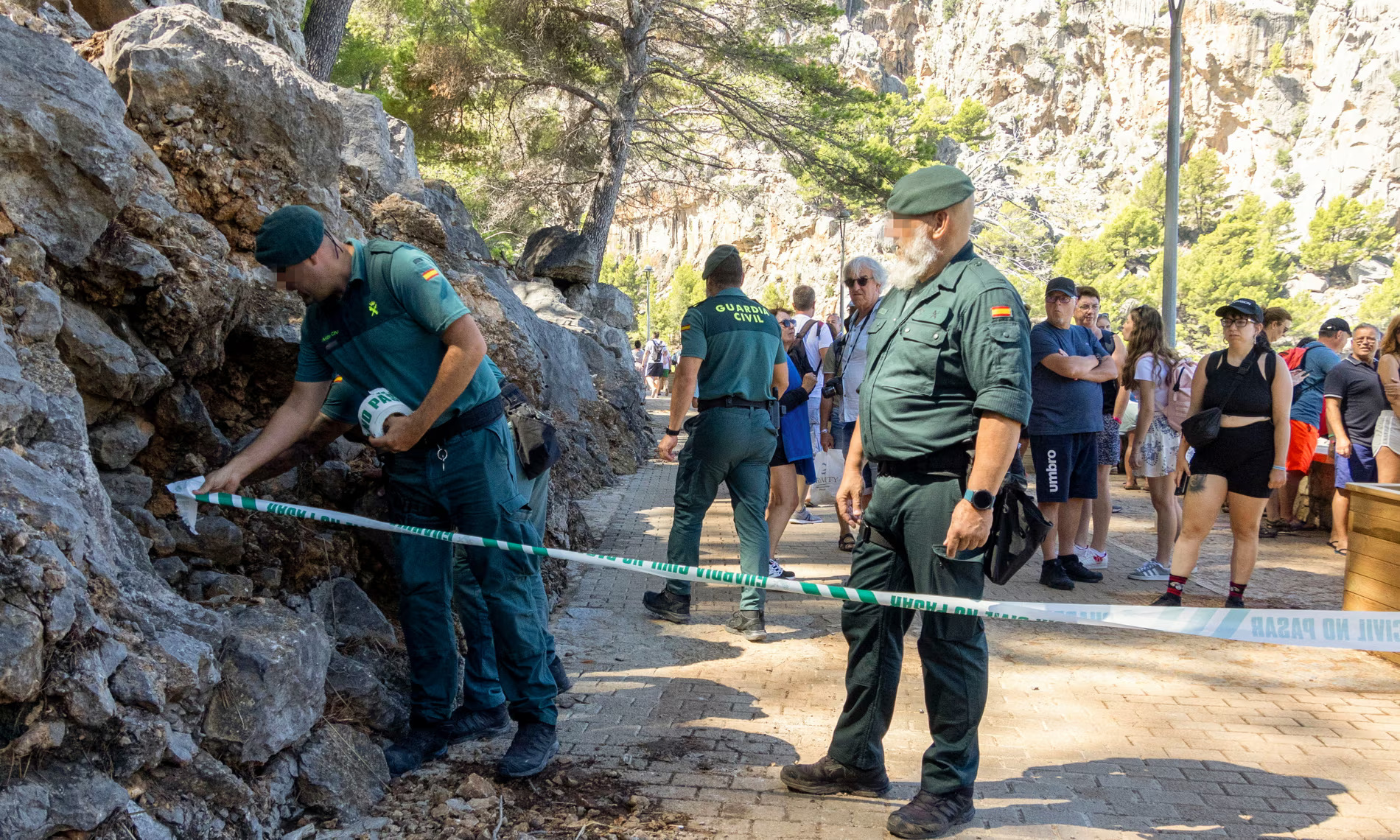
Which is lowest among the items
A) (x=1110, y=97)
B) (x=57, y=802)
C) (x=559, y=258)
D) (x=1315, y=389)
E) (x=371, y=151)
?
(x=57, y=802)

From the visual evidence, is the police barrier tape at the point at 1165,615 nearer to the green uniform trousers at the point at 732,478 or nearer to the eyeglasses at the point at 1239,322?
the green uniform trousers at the point at 732,478

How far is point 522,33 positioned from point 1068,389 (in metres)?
13.4

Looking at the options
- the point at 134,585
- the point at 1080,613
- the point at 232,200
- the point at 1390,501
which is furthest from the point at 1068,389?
the point at 134,585

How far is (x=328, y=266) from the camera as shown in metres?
3.35

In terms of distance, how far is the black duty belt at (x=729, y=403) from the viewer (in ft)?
17.5

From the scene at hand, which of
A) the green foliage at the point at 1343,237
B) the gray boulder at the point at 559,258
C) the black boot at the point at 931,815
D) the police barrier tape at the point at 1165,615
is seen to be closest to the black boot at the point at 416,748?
the police barrier tape at the point at 1165,615

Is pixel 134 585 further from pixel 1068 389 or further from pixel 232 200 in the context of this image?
pixel 1068 389

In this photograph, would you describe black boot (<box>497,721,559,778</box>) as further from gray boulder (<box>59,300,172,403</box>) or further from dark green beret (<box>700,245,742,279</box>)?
dark green beret (<box>700,245,742,279</box>)

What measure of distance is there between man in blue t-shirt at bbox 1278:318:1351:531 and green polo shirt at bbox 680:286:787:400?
5.57 meters

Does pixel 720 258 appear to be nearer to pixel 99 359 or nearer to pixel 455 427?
pixel 455 427

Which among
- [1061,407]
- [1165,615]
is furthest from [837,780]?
[1061,407]

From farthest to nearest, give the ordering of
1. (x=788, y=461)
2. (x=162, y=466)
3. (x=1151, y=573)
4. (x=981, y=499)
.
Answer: (x=1151, y=573) < (x=788, y=461) < (x=162, y=466) < (x=981, y=499)

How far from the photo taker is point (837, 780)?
3.36 metres

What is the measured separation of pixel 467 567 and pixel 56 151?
2.03 metres
